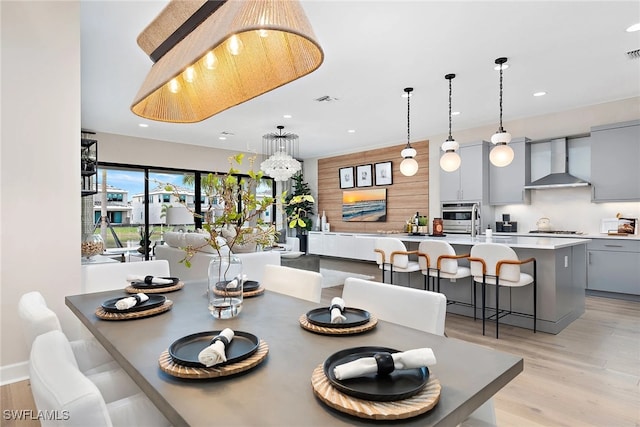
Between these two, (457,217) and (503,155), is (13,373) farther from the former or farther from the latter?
(457,217)

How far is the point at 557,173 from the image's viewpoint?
5.61 metres

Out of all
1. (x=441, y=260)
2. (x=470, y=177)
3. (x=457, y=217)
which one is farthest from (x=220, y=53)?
(x=457, y=217)

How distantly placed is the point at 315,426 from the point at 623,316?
192 inches

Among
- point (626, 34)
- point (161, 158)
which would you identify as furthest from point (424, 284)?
point (161, 158)

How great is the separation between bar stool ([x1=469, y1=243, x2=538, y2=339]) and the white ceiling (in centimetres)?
199

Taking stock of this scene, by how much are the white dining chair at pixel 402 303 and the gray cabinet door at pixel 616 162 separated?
4.90 metres

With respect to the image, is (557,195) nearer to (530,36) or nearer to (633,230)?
(633,230)

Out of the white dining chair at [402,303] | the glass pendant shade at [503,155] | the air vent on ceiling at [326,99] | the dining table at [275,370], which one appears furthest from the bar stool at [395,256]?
the dining table at [275,370]

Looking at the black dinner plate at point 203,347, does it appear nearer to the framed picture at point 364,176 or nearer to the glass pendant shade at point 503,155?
the glass pendant shade at point 503,155

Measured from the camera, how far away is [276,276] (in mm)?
2354

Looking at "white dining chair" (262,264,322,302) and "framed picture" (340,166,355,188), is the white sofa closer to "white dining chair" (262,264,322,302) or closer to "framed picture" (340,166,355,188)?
"white dining chair" (262,264,322,302)

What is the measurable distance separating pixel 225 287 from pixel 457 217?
19.0 ft

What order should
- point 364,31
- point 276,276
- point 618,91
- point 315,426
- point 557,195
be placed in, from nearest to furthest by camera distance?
1. point 315,426
2. point 276,276
3. point 364,31
4. point 618,91
5. point 557,195

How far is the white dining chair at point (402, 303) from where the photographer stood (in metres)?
1.53
